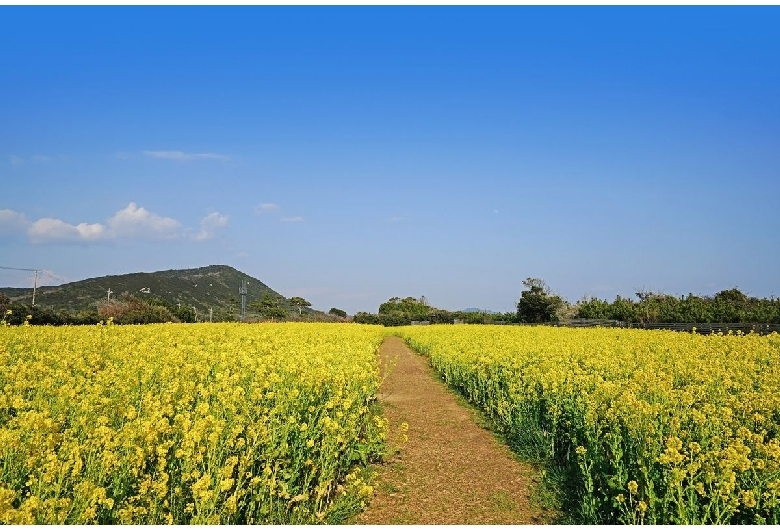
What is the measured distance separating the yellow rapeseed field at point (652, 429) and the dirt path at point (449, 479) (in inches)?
26.9

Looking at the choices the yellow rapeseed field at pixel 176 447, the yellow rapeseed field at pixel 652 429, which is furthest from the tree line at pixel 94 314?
the yellow rapeseed field at pixel 652 429

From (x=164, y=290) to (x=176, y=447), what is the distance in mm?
120350

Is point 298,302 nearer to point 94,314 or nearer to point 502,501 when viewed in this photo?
point 94,314

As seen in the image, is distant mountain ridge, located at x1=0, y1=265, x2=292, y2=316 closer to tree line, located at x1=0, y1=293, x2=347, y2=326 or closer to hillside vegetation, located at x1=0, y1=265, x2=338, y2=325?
hillside vegetation, located at x1=0, y1=265, x2=338, y2=325

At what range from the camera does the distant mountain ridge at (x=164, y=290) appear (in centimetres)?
9550

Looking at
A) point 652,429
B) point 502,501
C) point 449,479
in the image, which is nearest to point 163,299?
point 449,479

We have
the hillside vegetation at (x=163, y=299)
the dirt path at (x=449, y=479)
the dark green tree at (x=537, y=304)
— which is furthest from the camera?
the dark green tree at (x=537, y=304)

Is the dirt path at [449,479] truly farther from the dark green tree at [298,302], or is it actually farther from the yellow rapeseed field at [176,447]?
the dark green tree at [298,302]

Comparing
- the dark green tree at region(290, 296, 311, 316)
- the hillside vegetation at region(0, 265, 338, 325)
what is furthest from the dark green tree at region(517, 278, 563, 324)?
the dark green tree at region(290, 296, 311, 316)

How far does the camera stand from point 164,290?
11606cm

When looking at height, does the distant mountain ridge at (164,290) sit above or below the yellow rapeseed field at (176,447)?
above

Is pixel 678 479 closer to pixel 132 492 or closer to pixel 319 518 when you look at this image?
pixel 319 518

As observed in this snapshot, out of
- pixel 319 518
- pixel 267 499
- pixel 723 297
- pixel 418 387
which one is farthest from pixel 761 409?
pixel 723 297

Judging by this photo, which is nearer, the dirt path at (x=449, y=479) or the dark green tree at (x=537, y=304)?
the dirt path at (x=449, y=479)
